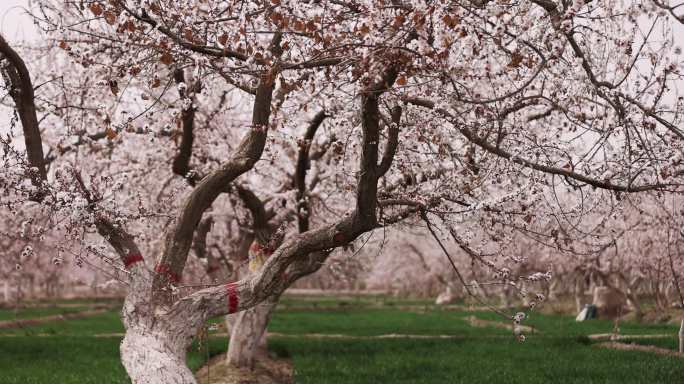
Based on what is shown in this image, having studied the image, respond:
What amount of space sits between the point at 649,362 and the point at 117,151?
1272cm

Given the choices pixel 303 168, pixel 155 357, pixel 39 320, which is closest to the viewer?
pixel 155 357

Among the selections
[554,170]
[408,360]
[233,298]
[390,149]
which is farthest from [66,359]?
[554,170]

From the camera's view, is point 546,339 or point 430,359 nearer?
point 430,359

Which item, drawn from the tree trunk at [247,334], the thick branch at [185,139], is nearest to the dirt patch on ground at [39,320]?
the tree trunk at [247,334]

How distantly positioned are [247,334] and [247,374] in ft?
2.49

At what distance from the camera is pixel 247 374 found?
13078 millimetres

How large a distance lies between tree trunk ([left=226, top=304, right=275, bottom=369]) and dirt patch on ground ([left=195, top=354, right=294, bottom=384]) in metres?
0.19

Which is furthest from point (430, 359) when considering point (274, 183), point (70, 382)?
point (70, 382)

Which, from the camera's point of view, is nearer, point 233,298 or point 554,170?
point 554,170

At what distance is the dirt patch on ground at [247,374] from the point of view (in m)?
12.6

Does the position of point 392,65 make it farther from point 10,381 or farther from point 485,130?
point 10,381

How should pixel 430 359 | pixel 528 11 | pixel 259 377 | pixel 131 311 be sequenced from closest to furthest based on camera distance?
pixel 528 11 → pixel 131 311 → pixel 259 377 → pixel 430 359

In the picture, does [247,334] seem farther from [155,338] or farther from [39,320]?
[39,320]

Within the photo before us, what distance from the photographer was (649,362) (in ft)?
44.5
